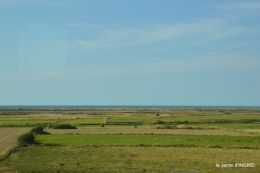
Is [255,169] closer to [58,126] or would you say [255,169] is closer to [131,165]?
[131,165]

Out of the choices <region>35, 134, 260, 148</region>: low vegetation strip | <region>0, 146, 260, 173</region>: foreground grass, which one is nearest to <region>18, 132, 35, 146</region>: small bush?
<region>35, 134, 260, 148</region>: low vegetation strip

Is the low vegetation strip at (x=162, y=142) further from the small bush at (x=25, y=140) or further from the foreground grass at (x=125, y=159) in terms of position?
the foreground grass at (x=125, y=159)

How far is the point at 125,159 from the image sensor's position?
28781 millimetres

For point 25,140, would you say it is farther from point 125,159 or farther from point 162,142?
point 162,142

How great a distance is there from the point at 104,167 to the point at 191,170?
6306 millimetres

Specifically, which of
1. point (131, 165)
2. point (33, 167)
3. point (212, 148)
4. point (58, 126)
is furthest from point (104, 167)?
point (58, 126)

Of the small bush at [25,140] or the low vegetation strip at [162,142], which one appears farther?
the low vegetation strip at [162,142]

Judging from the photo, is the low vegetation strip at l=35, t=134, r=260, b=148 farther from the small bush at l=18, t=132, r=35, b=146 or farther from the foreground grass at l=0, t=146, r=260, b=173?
the foreground grass at l=0, t=146, r=260, b=173

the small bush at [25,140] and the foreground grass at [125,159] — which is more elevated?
the small bush at [25,140]

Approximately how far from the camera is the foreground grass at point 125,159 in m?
25.0

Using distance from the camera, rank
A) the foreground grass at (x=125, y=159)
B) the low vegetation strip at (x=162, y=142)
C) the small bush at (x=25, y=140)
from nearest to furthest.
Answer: the foreground grass at (x=125, y=159) < the small bush at (x=25, y=140) < the low vegetation strip at (x=162, y=142)

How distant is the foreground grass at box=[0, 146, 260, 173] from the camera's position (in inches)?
982

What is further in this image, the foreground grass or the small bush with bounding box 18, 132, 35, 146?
the small bush with bounding box 18, 132, 35, 146

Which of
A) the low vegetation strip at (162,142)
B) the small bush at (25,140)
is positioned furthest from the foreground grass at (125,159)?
the low vegetation strip at (162,142)
